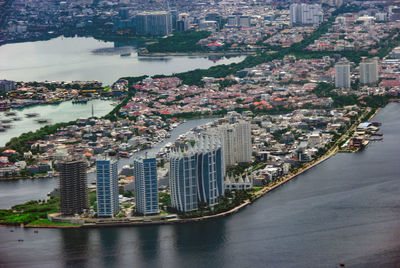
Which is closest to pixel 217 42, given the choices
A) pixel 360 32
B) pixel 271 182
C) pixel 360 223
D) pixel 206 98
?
pixel 360 32

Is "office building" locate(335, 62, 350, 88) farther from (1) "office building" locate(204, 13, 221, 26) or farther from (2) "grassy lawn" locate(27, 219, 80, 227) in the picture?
(1) "office building" locate(204, 13, 221, 26)

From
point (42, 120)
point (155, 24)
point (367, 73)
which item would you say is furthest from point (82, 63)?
point (367, 73)

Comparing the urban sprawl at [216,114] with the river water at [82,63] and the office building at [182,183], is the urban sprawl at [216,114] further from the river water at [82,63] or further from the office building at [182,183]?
the river water at [82,63]

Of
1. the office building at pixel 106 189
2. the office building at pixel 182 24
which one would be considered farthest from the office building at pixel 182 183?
the office building at pixel 182 24

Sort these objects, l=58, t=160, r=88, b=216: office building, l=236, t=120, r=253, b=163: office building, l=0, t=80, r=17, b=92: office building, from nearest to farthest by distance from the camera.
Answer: l=58, t=160, r=88, b=216: office building → l=236, t=120, r=253, b=163: office building → l=0, t=80, r=17, b=92: office building

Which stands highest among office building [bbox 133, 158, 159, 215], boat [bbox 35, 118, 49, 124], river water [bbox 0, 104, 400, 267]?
office building [bbox 133, 158, 159, 215]

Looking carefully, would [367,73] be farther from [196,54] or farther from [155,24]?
[155,24]

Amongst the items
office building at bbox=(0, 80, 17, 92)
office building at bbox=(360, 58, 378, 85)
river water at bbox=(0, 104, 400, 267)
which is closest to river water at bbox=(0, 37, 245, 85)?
office building at bbox=(0, 80, 17, 92)
